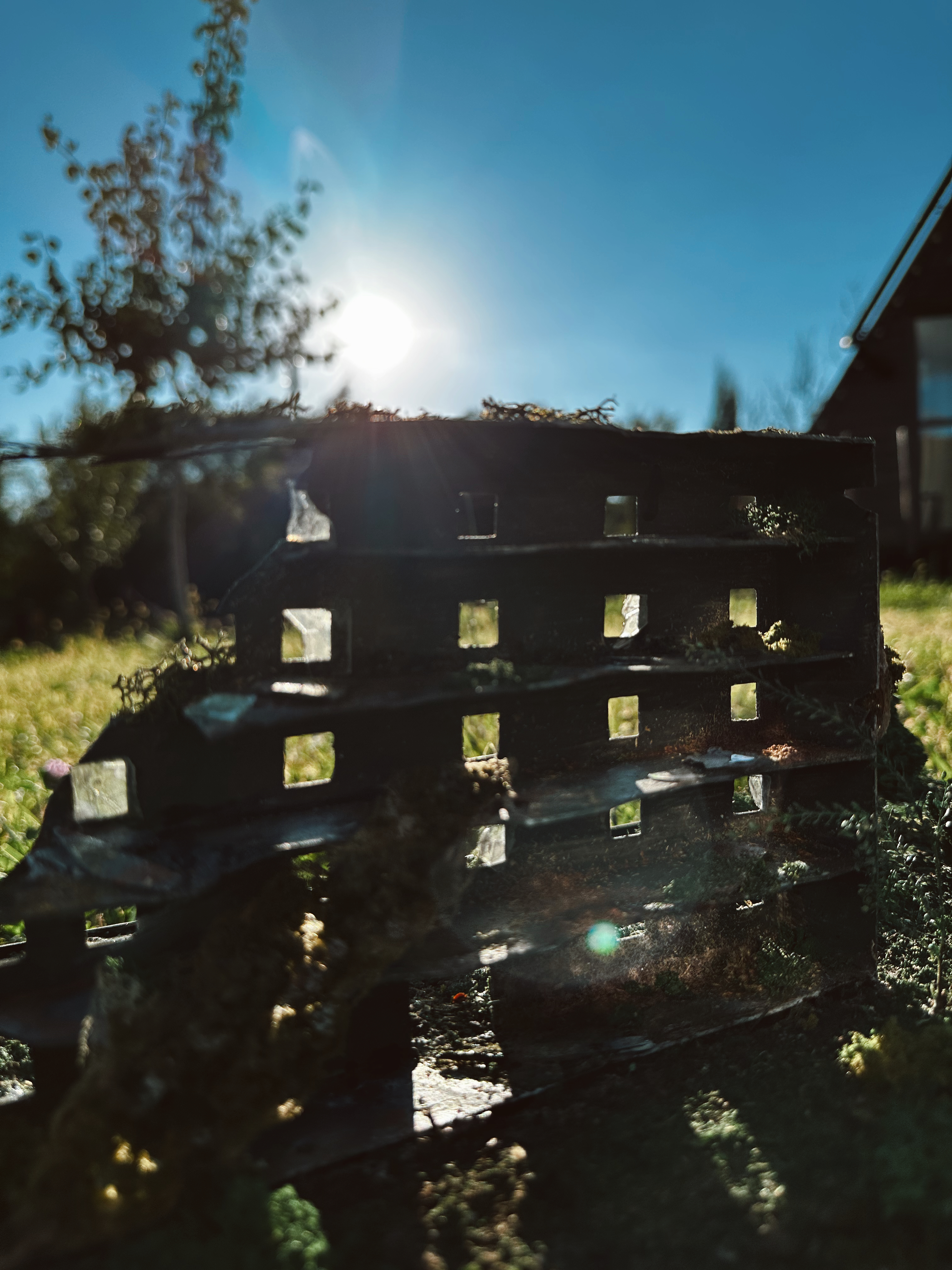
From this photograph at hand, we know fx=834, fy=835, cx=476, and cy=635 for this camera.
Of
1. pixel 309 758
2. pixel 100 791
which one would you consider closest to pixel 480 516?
pixel 100 791

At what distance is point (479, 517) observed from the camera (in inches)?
290

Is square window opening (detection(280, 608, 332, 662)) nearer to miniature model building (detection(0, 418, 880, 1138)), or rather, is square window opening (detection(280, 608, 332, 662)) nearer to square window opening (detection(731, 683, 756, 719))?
miniature model building (detection(0, 418, 880, 1138))

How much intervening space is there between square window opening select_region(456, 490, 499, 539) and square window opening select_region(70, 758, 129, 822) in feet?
10.3

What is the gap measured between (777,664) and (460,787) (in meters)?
3.16

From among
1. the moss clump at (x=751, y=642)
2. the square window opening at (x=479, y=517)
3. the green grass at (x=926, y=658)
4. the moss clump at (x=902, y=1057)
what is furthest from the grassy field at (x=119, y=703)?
the moss clump at (x=902, y=1057)

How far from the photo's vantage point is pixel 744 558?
26.1 ft

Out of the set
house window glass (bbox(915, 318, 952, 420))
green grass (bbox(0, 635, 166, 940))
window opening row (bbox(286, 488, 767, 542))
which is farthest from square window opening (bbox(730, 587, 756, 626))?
green grass (bbox(0, 635, 166, 940))

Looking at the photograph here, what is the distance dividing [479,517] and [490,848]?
2.94 m

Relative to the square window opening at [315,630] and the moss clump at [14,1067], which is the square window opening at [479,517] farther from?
the moss clump at [14,1067]

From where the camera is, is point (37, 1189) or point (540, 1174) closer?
point (37, 1189)

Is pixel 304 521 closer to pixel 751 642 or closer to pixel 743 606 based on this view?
pixel 751 642

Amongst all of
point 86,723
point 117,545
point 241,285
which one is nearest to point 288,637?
point 86,723

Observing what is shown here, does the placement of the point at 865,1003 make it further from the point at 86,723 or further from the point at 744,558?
the point at 86,723

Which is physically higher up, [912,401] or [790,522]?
[912,401]
